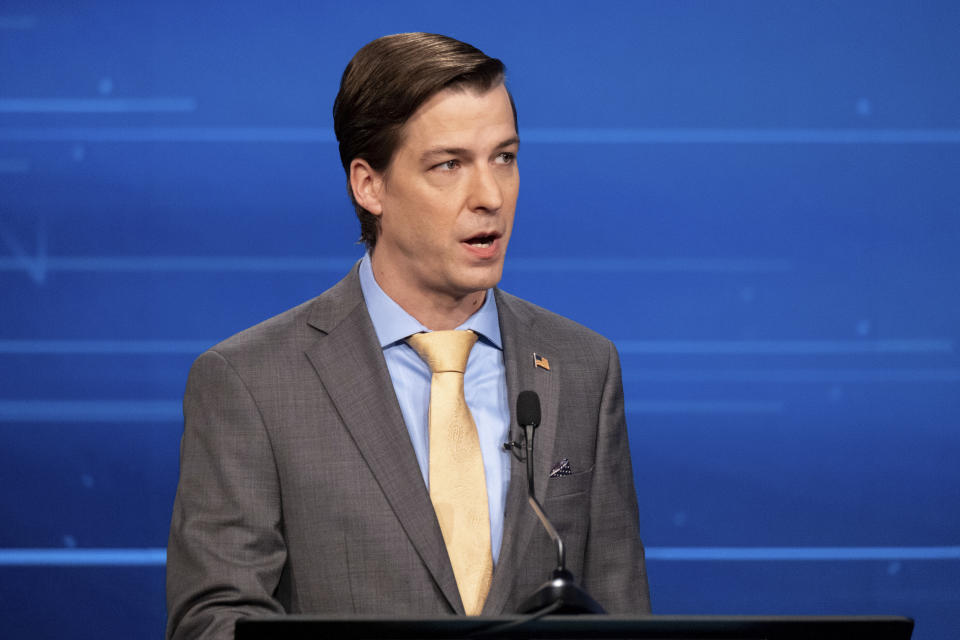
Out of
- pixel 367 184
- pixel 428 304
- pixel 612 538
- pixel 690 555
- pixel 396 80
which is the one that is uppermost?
pixel 396 80

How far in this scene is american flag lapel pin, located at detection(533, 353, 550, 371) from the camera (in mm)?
2133

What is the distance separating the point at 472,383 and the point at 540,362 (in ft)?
0.45

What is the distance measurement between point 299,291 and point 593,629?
226cm

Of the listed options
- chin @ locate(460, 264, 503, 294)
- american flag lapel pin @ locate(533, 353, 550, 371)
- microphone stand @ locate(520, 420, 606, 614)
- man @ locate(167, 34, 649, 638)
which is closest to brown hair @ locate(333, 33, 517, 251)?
man @ locate(167, 34, 649, 638)

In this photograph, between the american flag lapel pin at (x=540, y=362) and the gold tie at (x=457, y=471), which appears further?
the american flag lapel pin at (x=540, y=362)

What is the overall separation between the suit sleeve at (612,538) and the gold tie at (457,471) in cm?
25

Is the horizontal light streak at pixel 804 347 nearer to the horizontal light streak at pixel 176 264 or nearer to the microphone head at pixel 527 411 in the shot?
the horizontal light streak at pixel 176 264

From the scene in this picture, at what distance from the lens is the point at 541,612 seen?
133 centimetres

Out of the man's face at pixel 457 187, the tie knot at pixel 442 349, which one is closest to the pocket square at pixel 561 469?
the tie knot at pixel 442 349

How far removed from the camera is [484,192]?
1.95m

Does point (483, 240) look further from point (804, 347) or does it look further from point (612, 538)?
point (804, 347)

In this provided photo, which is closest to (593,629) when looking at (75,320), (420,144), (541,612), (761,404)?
(541,612)

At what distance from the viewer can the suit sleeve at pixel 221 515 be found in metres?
1.80

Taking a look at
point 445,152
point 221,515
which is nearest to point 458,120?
point 445,152
